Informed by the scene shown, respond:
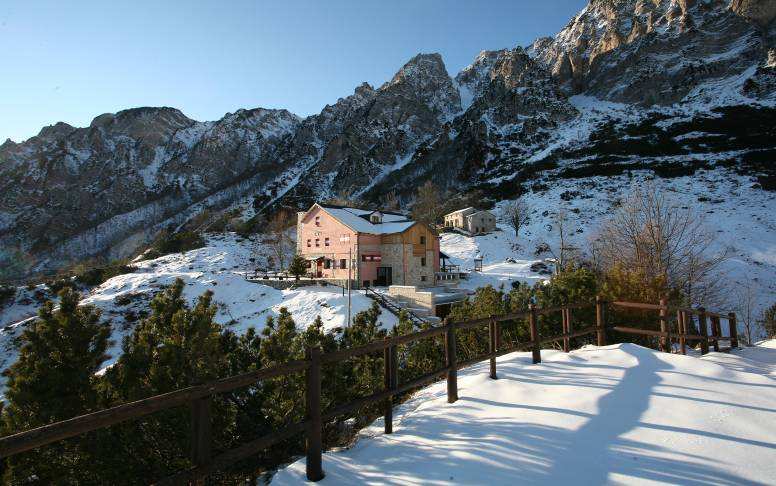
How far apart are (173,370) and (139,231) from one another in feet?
508

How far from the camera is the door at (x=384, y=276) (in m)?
36.2

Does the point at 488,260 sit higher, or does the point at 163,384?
the point at 488,260

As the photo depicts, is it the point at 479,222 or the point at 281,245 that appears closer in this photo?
the point at 281,245

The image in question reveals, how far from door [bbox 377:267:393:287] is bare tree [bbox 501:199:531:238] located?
27.4 meters

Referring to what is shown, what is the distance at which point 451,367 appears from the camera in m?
5.88

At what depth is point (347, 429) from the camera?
6.92 metres

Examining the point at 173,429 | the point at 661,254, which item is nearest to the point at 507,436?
the point at 173,429

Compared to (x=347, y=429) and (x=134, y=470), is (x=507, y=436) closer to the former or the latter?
(x=347, y=429)

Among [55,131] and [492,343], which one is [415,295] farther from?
[55,131]

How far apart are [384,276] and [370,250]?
9.67ft

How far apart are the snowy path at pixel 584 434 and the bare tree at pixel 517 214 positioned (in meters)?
52.2

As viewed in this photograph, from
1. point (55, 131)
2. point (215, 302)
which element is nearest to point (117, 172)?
point (55, 131)

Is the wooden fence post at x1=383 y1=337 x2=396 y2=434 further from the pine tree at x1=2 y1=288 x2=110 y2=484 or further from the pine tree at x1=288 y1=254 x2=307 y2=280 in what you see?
the pine tree at x1=288 y1=254 x2=307 y2=280

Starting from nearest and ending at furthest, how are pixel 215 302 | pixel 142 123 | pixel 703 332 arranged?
pixel 703 332
pixel 215 302
pixel 142 123
